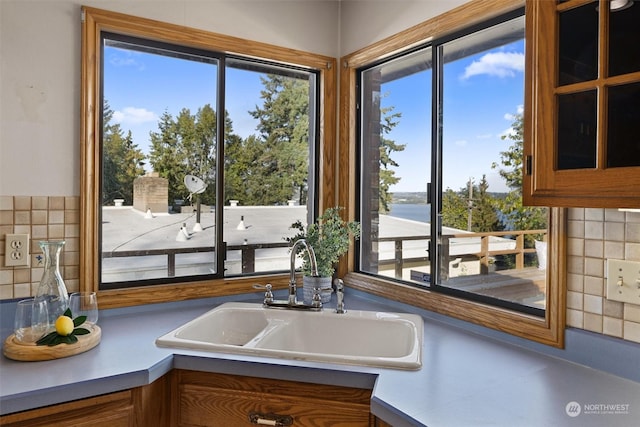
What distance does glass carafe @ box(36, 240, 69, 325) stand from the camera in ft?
4.74

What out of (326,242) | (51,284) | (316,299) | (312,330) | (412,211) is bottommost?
(312,330)

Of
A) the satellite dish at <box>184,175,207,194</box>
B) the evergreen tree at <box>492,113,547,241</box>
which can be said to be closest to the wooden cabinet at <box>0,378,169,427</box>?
the satellite dish at <box>184,175,207,194</box>

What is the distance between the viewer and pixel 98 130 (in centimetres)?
179

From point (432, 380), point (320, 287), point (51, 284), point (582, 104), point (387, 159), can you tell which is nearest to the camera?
point (582, 104)

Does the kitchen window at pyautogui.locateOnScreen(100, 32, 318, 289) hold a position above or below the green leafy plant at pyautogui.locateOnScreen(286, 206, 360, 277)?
above

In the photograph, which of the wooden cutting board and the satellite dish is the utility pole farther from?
the wooden cutting board

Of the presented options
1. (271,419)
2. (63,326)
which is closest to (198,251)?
(63,326)

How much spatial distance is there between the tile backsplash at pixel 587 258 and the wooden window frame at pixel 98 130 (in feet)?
0.62

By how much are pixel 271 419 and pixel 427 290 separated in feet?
2.94

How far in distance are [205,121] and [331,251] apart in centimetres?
85

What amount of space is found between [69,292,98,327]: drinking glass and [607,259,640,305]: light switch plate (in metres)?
1.62

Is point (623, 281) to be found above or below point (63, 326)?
above

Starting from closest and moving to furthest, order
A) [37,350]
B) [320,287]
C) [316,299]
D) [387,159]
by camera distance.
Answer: [37,350] < [316,299] < [320,287] < [387,159]

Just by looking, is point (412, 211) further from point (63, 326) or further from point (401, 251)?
A: point (63, 326)
